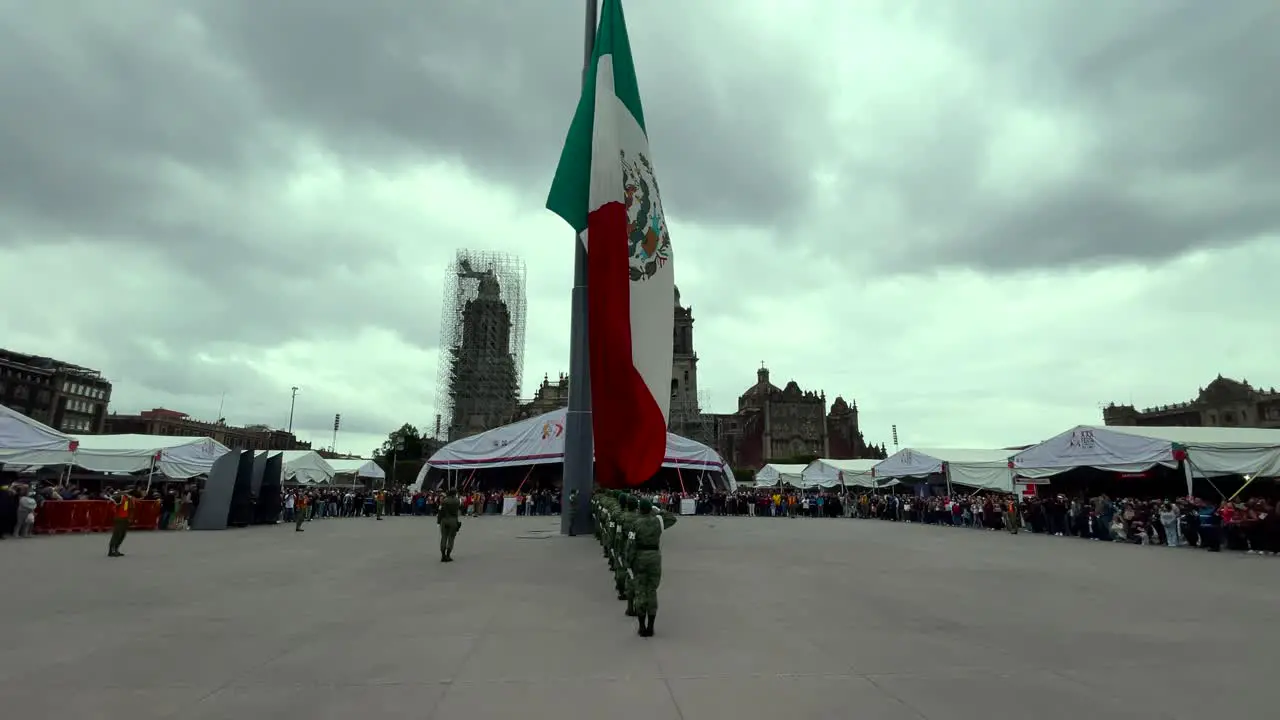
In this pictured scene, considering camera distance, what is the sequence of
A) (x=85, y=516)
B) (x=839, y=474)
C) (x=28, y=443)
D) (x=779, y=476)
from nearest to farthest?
(x=28, y=443)
(x=85, y=516)
(x=839, y=474)
(x=779, y=476)

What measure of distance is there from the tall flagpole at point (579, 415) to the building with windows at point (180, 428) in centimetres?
9154

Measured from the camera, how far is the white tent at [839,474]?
3800 centimetres

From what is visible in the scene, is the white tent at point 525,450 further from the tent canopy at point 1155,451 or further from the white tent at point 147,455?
the tent canopy at point 1155,451

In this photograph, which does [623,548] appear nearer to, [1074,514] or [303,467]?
[1074,514]

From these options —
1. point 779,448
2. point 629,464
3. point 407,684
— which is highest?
point 779,448

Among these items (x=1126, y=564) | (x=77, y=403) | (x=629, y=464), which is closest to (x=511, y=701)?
(x=629, y=464)

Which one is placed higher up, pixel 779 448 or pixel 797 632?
pixel 779 448

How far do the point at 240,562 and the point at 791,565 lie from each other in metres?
11.1

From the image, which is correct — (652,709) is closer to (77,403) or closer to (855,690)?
(855,690)

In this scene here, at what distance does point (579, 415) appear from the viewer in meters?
19.7

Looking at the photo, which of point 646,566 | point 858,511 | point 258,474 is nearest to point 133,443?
point 258,474

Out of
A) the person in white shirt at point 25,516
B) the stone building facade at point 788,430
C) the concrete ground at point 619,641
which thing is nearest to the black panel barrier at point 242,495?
the person in white shirt at point 25,516

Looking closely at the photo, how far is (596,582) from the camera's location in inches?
425

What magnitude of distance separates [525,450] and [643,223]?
2469 cm
